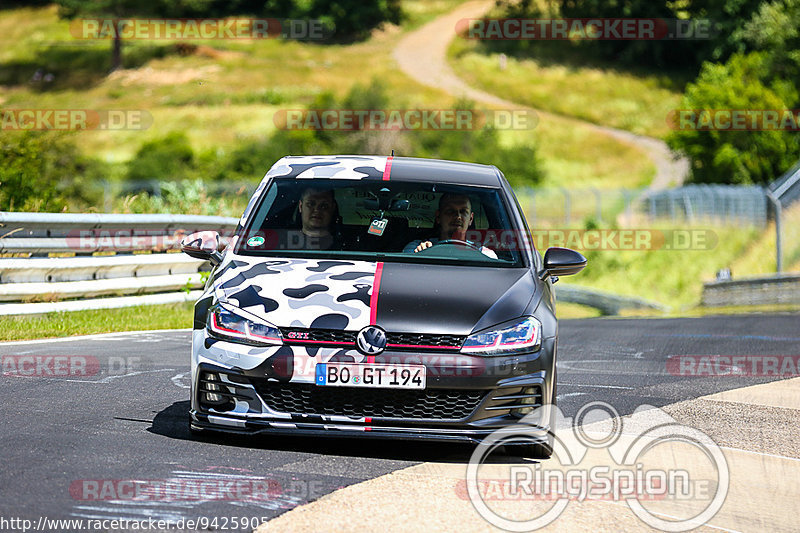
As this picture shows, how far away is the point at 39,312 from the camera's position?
40.1 feet

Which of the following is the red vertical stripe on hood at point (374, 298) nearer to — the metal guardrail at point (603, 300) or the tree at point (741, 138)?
the metal guardrail at point (603, 300)

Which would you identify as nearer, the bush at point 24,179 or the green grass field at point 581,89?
the bush at point 24,179

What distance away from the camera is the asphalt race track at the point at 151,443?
16.3ft

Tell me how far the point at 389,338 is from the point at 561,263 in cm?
156

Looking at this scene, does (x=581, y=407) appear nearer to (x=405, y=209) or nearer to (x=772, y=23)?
(x=405, y=209)

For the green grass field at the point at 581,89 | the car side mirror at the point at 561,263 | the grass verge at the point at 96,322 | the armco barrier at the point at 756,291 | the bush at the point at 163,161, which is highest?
the car side mirror at the point at 561,263

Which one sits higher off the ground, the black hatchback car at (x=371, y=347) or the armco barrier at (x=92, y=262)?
the black hatchback car at (x=371, y=347)

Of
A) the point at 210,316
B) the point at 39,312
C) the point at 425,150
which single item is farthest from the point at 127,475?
the point at 425,150

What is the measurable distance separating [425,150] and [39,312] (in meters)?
50.8

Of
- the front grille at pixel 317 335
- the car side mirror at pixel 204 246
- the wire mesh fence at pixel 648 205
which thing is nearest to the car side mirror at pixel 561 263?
the front grille at pixel 317 335

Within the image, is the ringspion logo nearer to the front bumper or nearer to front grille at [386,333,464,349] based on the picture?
the front bumper

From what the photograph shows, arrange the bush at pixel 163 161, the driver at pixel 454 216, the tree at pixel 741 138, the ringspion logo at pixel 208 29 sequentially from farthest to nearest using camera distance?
the ringspion logo at pixel 208 29 → the bush at pixel 163 161 → the tree at pixel 741 138 → the driver at pixel 454 216

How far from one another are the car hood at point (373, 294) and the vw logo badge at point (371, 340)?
0.03 meters

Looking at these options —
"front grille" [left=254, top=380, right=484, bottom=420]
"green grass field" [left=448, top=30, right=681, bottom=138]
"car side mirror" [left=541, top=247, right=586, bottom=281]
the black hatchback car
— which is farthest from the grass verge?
"green grass field" [left=448, top=30, right=681, bottom=138]
